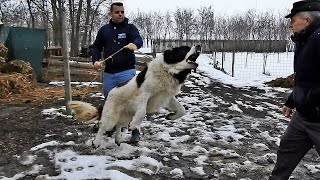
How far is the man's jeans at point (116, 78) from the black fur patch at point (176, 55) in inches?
34.4

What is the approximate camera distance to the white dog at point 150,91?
187 inches

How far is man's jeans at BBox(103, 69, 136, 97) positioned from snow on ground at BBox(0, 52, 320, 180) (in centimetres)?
81

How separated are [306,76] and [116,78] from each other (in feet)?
10.0

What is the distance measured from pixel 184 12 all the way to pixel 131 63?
147 ft

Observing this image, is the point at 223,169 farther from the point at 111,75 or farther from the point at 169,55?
the point at 111,75

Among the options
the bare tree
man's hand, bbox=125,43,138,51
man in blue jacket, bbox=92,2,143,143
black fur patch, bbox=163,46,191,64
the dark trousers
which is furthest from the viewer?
the bare tree

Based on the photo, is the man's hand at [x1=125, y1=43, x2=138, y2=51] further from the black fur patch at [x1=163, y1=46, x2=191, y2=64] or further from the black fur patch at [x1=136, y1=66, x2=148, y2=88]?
the black fur patch at [x1=163, y1=46, x2=191, y2=64]

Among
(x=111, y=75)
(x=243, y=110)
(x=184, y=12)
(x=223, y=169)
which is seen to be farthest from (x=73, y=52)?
(x=184, y=12)

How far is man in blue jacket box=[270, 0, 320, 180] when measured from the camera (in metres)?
2.96

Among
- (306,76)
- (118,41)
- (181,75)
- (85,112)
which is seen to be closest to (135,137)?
(85,112)

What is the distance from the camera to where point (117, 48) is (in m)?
5.45

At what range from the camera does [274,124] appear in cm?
677

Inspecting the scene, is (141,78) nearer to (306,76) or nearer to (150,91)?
(150,91)

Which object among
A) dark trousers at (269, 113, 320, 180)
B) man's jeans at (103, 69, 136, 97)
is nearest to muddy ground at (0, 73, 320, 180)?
dark trousers at (269, 113, 320, 180)
